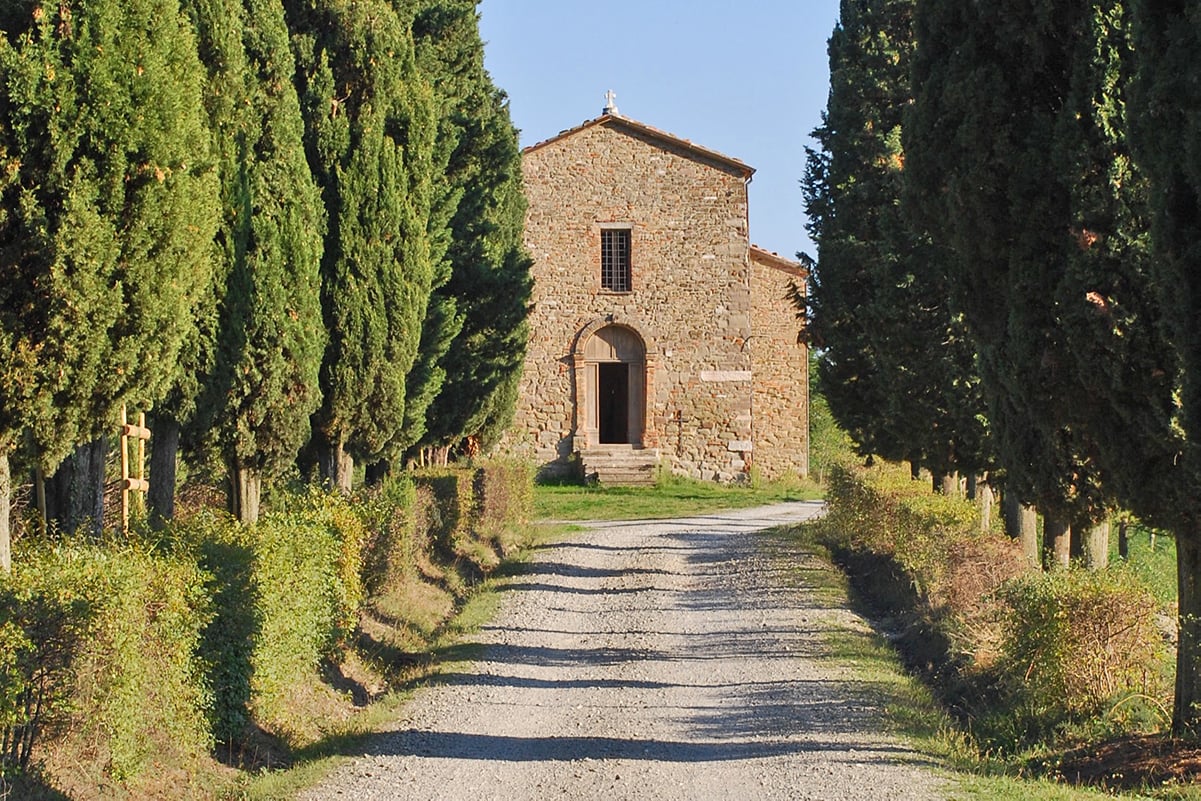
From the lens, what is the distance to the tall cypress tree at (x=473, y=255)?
808 inches

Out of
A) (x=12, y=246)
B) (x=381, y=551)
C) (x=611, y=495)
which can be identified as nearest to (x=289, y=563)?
(x=12, y=246)

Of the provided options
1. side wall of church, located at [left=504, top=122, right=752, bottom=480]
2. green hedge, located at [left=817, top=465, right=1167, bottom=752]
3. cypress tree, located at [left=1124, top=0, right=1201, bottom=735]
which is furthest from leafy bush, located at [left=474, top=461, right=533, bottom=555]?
cypress tree, located at [left=1124, top=0, right=1201, bottom=735]

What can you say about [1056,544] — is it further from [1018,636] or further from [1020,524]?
[1018,636]

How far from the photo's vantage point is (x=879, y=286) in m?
17.6

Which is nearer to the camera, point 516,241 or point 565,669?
point 565,669

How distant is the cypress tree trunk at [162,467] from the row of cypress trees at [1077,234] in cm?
645

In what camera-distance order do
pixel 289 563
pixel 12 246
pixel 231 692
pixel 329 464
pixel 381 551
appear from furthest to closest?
pixel 329 464 → pixel 381 551 → pixel 289 563 → pixel 231 692 → pixel 12 246

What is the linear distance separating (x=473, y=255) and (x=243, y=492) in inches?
355

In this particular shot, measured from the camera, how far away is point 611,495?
31766 mm

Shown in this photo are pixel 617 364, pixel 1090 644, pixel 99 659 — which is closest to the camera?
pixel 99 659

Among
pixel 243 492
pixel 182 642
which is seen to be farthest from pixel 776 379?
pixel 182 642

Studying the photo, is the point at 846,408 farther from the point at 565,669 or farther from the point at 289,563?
the point at 289,563

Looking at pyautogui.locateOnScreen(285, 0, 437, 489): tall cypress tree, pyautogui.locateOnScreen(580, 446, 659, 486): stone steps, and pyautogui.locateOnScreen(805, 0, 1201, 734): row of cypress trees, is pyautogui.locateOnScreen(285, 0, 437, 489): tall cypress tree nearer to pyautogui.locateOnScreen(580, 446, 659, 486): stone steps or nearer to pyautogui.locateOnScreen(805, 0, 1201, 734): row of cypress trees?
pyautogui.locateOnScreen(805, 0, 1201, 734): row of cypress trees

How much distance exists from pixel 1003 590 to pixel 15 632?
7.20 meters
